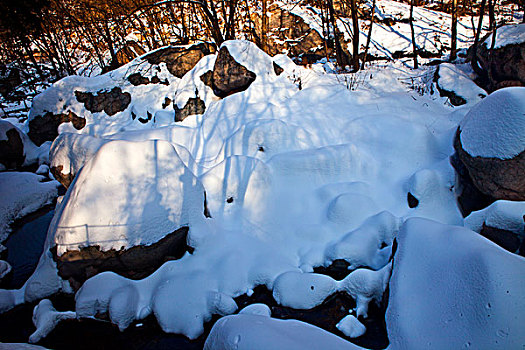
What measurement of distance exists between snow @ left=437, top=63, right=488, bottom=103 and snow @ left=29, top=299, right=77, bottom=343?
836 centimetres

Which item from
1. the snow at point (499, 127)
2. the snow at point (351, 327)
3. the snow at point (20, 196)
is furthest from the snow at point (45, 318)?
the snow at point (499, 127)

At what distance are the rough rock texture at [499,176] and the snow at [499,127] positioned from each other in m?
0.07

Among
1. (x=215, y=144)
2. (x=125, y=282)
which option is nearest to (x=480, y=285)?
(x=125, y=282)

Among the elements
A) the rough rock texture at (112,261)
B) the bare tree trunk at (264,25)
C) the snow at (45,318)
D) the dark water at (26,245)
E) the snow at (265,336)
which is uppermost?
the bare tree trunk at (264,25)

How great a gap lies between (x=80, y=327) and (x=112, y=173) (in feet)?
6.19

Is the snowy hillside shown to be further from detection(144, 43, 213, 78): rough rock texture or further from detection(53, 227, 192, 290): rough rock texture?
detection(144, 43, 213, 78): rough rock texture

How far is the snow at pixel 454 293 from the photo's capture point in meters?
1.82

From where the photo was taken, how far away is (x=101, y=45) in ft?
37.8

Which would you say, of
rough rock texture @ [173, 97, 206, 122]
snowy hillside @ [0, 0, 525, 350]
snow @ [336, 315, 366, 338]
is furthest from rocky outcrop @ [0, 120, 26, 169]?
snow @ [336, 315, 366, 338]

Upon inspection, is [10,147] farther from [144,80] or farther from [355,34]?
[355,34]

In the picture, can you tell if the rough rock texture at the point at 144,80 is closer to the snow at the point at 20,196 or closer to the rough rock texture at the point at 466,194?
→ the snow at the point at 20,196

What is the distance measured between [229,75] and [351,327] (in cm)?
618

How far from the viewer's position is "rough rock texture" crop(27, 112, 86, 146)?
7891 mm

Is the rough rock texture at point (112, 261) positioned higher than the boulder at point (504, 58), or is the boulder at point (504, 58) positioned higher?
the boulder at point (504, 58)
